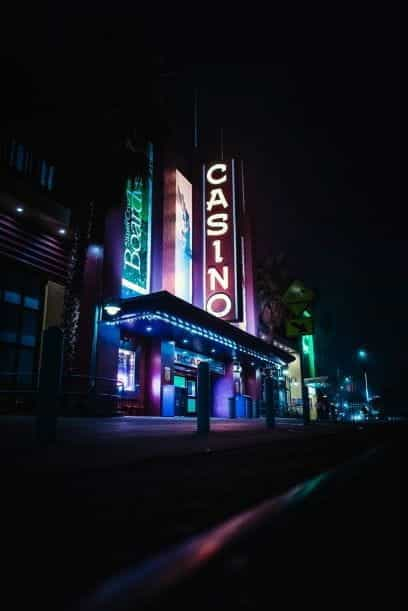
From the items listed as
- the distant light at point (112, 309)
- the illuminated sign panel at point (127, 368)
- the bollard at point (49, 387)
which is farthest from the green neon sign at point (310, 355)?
the bollard at point (49, 387)

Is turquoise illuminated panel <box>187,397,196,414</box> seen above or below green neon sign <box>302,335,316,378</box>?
below

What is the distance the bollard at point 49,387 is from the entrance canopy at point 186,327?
10453mm

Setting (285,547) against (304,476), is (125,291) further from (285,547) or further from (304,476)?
(285,547)

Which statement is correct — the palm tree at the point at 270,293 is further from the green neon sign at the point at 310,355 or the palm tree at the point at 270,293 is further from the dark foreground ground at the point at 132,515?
the dark foreground ground at the point at 132,515

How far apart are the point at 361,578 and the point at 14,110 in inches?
336

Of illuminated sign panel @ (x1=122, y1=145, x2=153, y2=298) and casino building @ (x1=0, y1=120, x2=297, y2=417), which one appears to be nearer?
casino building @ (x1=0, y1=120, x2=297, y2=417)

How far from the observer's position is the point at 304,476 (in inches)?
102

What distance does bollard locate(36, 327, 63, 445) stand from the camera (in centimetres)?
358

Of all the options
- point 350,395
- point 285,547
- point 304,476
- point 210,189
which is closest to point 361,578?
point 285,547

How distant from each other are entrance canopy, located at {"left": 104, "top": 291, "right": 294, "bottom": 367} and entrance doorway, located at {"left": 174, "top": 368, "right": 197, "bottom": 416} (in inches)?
54.5

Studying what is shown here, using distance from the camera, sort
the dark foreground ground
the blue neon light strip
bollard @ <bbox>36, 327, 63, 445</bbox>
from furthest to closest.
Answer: the blue neon light strip
bollard @ <bbox>36, 327, 63, 445</bbox>
the dark foreground ground

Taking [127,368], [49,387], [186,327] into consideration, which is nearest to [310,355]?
[186,327]

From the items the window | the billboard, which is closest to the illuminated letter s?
the billboard

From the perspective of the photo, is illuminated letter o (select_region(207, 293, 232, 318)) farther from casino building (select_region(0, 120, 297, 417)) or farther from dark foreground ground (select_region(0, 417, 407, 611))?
dark foreground ground (select_region(0, 417, 407, 611))
